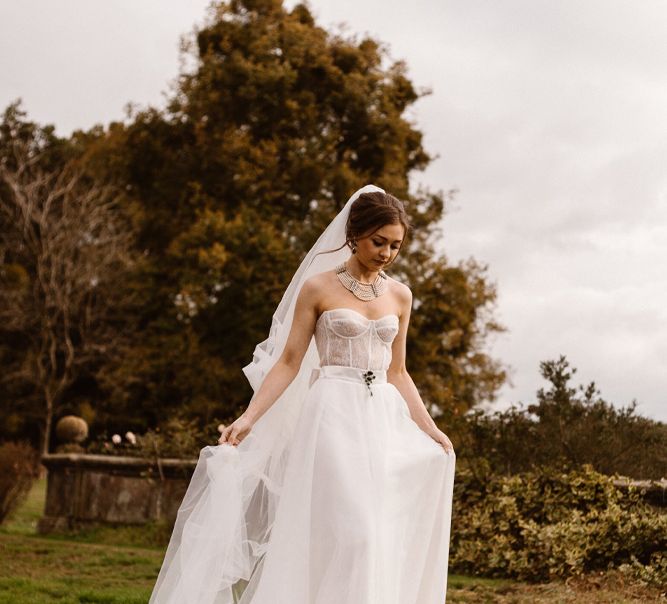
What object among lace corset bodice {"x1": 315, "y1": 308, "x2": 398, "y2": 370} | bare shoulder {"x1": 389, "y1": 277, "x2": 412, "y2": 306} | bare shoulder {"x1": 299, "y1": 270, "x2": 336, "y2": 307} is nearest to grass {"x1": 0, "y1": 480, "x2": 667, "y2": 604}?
bare shoulder {"x1": 389, "y1": 277, "x2": 412, "y2": 306}

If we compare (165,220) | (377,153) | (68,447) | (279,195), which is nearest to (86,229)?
(165,220)

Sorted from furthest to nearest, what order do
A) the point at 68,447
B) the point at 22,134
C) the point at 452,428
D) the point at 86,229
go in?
1. the point at 22,134
2. the point at 86,229
3. the point at 68,447
4. the point at 452,428

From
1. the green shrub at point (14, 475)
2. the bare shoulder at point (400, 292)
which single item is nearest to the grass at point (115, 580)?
the green shrub at point (14, 475)

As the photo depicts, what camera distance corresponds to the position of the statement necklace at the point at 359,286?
4566mm

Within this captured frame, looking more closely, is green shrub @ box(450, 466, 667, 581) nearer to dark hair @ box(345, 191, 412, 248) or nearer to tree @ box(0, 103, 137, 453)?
dark hair @ box(345, 191, 412, 248)

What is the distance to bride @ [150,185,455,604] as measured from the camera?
4.09 meters

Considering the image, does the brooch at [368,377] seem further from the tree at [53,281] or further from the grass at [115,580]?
the tree at [53,281]

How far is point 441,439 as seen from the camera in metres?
4.52

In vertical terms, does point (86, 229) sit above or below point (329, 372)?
above

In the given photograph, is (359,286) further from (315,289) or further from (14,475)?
(14,475)

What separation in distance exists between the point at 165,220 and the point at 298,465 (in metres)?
20.6

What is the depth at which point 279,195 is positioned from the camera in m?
21.5

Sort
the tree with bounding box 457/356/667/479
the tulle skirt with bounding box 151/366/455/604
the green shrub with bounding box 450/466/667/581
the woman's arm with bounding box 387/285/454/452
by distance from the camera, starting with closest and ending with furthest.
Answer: the tulle skirt with bounding box 151/366/455/604
the woman's arm with bounding box 387/285/454/452
the green shrub with bounding box 450/466/667/581
the tree with bounding box 457/356/667/479

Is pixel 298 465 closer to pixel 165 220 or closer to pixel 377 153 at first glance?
pixel 377 153
